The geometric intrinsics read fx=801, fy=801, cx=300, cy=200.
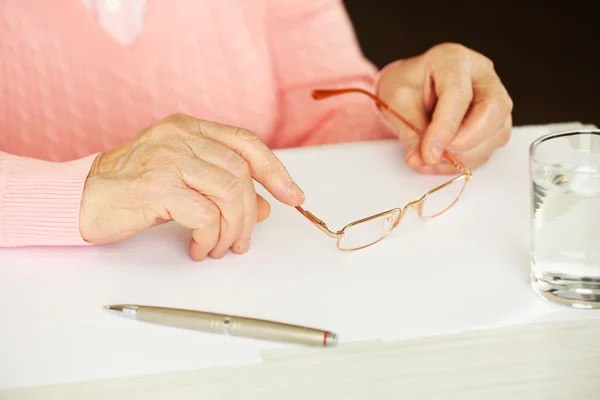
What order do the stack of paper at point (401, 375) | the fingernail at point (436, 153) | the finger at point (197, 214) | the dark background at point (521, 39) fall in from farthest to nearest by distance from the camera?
the dark background at point (521, 39), the fingernail at point (436, 153), the finger at point (197, 214), the stack of paper at point (401, 375)

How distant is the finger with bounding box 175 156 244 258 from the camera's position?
0.82m

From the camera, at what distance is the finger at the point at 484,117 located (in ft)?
3.35

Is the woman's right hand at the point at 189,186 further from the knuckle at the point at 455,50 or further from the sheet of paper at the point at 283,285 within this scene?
the knuckle at the point at 455,50

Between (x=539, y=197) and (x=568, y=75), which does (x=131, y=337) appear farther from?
(x=568, y=75)

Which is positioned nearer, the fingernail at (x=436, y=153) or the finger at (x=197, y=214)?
the finger at (x=197, y=214)

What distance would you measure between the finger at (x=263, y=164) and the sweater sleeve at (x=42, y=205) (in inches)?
6.7

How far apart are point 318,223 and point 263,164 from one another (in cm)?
9

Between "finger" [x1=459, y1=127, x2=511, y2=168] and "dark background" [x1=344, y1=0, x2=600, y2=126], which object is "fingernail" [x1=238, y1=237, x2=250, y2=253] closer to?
"finger" [x1=459, y1=127, x2=511, y2=168]

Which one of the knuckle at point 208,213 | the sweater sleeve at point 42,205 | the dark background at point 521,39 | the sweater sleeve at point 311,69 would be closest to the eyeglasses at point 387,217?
the knuckle at point 208,213

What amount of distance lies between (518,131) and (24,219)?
69 cm

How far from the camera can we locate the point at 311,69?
1.38 meters

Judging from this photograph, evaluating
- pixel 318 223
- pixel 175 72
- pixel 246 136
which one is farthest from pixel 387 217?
pixel 175 72

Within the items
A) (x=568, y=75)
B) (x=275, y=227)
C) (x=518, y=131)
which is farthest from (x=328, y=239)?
(x=568, y=75)

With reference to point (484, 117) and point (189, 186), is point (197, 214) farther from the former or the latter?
point (484, 117)
